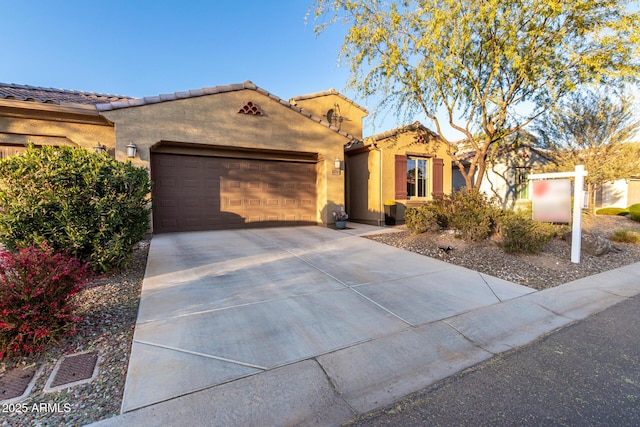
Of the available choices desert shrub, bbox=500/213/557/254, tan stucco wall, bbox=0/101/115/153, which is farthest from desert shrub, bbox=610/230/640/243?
tan stucco wall, bbox=0/101/115/153

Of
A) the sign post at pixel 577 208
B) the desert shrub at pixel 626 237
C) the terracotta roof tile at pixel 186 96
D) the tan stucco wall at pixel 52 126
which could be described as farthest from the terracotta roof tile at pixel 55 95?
the desert shrub at pixel 626 237

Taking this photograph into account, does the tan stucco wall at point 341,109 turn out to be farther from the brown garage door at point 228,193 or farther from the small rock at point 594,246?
the small rock at point 594,246

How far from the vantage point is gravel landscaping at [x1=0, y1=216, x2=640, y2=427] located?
6.06ft

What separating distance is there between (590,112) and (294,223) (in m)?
13.1

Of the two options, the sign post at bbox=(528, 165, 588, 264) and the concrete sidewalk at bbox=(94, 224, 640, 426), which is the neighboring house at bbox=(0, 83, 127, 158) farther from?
the sign post at bbox=(528, 165, 588, 264)

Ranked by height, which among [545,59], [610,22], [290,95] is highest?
→ [290,95]

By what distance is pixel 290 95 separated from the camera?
48.3 feet

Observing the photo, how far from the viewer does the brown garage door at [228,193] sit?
8.76 metres

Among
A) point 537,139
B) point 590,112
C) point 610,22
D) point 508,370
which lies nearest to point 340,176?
point 610,22

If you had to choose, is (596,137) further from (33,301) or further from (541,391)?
(33,301)

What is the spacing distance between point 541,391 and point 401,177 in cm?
977

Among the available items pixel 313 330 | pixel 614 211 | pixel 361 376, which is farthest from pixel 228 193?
pixel 614 211

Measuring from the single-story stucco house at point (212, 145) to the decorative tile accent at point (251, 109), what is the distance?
3 centimetres

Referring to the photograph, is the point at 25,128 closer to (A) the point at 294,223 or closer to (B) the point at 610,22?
(A) the point at 294,223
